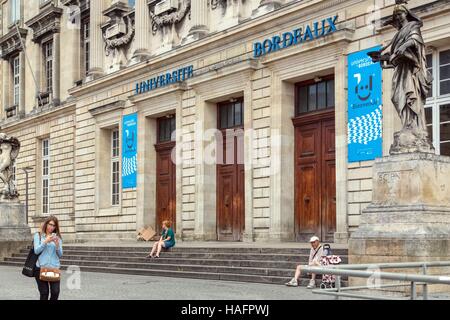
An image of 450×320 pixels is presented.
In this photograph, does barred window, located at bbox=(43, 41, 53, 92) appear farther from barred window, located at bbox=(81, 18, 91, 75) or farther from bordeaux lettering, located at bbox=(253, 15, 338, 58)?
bordeaux lettering, located at bbox=(253, 15, 338, 58)

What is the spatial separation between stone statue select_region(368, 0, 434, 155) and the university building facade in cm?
461

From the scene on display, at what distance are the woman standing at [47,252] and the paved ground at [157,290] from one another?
303 centimetres

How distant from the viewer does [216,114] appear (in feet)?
89.0

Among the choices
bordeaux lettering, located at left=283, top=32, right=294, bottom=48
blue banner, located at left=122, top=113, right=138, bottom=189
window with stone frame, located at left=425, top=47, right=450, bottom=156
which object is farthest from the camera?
blue banner, located at left=122, top=113, right=138, bottom=189

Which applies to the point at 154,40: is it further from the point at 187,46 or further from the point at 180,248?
the point at 180,248

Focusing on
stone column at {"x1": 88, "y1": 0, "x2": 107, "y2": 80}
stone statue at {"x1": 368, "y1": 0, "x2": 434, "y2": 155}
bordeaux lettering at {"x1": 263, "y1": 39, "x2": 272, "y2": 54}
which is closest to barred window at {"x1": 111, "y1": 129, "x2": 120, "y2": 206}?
stone column at {"x1": 88, "y1": 0, "x2": 107, "y2": 80}

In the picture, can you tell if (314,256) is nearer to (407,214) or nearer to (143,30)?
(407,214)

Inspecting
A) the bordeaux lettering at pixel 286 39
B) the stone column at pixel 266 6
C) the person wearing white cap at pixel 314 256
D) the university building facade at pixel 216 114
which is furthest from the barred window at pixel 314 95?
the person wearing white cap at pixel 314 256

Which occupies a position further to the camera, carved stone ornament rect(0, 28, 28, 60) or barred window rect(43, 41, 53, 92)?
carved stone ornament rect(0, 28, 28, 60)

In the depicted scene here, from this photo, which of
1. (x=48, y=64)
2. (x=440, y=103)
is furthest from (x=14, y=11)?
(x=440, y=103)

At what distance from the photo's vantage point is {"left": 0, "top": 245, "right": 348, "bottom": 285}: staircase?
17531mm

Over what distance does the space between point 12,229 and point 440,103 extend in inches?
648

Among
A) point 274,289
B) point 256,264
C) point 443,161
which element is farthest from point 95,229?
point 443,161

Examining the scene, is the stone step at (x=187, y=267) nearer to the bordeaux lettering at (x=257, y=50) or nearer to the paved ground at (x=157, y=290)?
the paved ground at (x=157, y=290)
